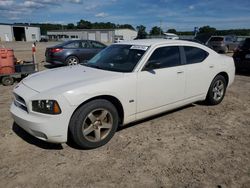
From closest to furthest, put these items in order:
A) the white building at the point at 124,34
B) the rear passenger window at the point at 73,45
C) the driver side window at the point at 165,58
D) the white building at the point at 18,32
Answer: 1. the driver side window at the point at 165,58
2. the rear passenger window at the point at 73,45
3. the white building at the point at 18,32
4. the white building at the point at 124,34

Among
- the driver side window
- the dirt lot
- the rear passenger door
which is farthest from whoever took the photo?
the rear passenger door

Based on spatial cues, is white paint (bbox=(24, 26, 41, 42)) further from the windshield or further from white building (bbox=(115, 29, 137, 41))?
the windshield

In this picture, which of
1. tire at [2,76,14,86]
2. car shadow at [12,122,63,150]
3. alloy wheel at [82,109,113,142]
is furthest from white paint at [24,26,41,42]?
alloy wheel at [82,109,113,142]

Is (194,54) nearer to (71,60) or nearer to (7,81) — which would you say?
(7,81)

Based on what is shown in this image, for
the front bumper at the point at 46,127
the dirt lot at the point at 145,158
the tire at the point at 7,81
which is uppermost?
the front bumper at the point at 46,127

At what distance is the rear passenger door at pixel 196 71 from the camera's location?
15.4 ft

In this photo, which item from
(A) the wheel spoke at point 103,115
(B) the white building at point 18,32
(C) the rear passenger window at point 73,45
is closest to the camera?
(A) the wheel spoke at point 103,115

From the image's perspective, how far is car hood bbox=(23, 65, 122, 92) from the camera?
3.49 metres

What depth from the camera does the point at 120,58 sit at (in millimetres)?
4348

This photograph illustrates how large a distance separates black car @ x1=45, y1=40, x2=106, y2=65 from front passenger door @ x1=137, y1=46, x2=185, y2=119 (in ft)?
25.5

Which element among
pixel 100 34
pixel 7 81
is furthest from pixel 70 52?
pixel 100 34

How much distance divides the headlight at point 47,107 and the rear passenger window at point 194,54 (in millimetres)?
2809

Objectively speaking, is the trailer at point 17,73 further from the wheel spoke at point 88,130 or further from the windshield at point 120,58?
the wheel spoke at point 88,130

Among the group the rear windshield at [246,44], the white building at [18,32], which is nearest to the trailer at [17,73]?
the rear windshield at [246,44]
